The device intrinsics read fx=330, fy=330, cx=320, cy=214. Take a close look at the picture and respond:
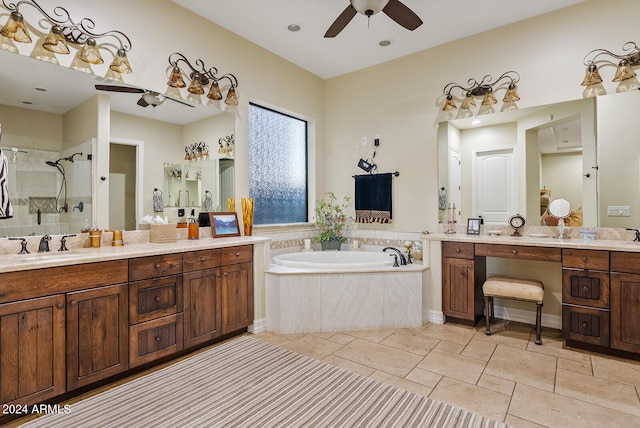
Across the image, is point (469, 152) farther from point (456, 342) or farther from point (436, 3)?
point (456, 342)

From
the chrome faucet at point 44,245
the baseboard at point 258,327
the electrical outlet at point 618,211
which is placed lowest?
the baseboard at point 258,327

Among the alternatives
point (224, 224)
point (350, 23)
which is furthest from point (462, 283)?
point (350, 23)

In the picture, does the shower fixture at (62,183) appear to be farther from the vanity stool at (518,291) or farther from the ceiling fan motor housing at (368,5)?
the vanity stool at (518,291)

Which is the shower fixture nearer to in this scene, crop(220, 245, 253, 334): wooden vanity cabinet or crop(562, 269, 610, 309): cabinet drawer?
crop(220, 245, 253, 334): wooden vanity cabinet

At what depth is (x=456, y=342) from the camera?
9.83 ft

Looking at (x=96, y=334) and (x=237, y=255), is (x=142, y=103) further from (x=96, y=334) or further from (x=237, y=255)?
(x=96, y=334)

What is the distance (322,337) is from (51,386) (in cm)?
200

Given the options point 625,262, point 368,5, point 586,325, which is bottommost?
point 586,325

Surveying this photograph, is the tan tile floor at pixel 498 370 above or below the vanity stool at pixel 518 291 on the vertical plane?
below

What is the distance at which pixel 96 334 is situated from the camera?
213 centimetres

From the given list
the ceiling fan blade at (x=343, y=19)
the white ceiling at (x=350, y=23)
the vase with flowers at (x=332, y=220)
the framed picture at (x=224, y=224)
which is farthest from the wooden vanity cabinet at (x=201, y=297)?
the white ceiling at (x=350, y=23)

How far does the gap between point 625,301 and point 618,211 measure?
861 mm

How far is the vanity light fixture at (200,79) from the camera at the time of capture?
3.03m

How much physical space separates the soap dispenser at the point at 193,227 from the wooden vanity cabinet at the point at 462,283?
2.51 metres
